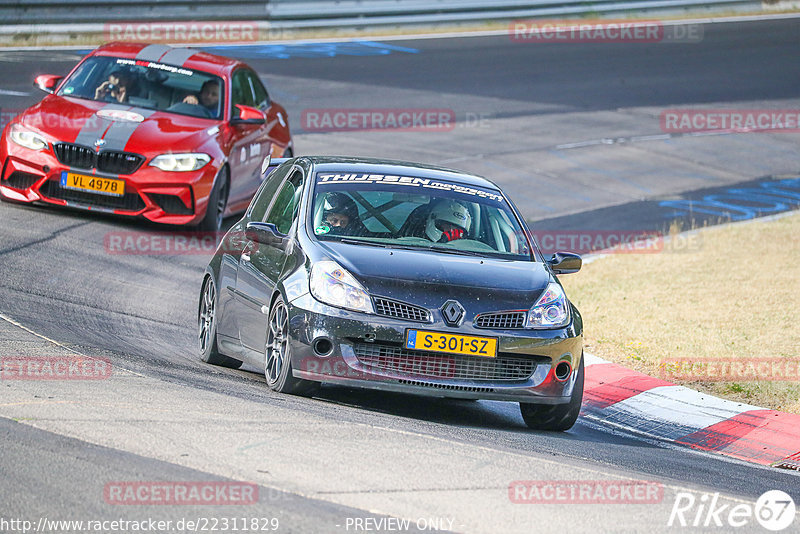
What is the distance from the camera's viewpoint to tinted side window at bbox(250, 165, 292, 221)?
9413 millimetres

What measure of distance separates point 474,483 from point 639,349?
18.4 ft

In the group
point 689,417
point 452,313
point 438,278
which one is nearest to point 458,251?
point 438,278

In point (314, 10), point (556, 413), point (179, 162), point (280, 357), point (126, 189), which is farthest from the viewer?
point (314, 10)

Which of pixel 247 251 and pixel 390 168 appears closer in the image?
pixel 247 251

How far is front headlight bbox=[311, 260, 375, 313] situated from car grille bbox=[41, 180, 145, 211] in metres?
5.95

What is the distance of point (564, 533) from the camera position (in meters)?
5.41

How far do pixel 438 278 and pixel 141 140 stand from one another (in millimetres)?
6319

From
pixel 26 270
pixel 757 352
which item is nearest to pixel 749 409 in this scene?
pixel 757 352

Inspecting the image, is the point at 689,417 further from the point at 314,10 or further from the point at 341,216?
the point at 314,10

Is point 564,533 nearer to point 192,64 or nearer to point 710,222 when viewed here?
point 192,64

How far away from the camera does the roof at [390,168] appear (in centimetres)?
905

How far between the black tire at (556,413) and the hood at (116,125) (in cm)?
622

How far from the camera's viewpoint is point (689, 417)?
9.44 metres

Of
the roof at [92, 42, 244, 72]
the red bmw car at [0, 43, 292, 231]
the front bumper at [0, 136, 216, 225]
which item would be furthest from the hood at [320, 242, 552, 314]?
the roof at [92, 42, 244, 72]
